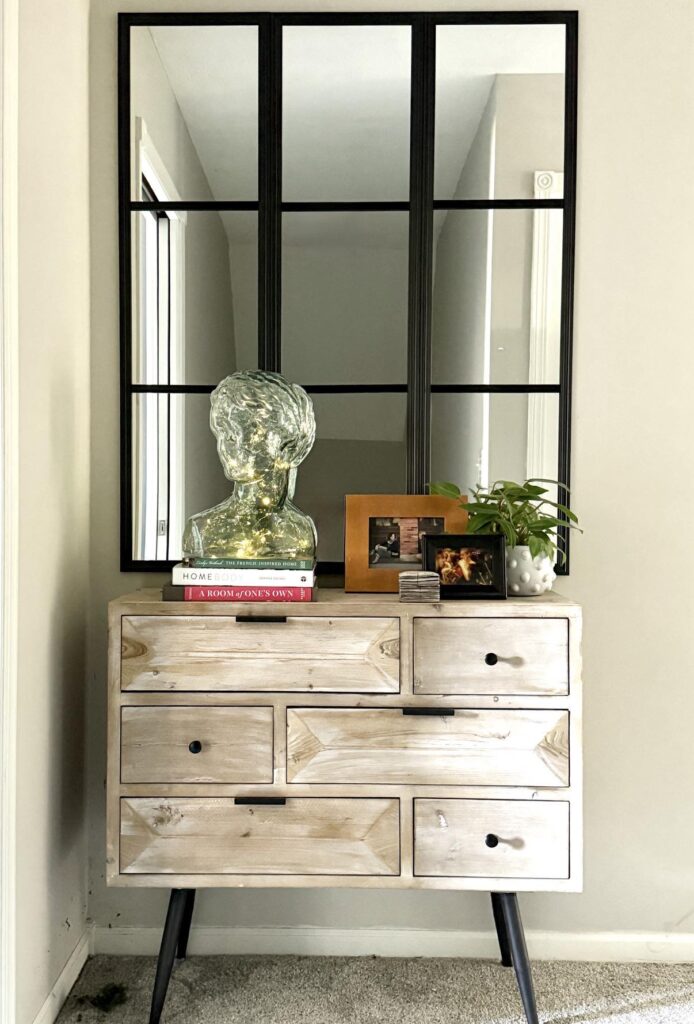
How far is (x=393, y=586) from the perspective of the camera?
5.71 ft

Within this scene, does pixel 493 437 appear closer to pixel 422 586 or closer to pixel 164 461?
pixel 422 586

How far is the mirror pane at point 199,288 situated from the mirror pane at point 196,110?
71 millimetres

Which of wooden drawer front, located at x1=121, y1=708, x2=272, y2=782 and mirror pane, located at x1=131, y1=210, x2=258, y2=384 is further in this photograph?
mirror pane, located at x1=131, y1=210, x2=258, y2=384

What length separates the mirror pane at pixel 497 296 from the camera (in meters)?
1.90

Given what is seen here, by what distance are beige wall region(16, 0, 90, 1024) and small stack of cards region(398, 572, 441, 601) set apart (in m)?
0.71

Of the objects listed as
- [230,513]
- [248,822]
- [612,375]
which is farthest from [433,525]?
[248,822]

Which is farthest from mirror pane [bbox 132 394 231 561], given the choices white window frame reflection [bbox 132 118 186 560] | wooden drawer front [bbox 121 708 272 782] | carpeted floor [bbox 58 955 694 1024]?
carpeted floor [bbox 58 955 694 1024]

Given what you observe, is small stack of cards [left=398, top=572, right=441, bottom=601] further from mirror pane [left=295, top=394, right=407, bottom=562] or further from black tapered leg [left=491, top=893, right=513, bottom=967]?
black tapered leg [left=491, top=893, right=513, bottom=967]

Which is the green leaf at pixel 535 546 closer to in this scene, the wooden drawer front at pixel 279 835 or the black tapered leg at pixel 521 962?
A: the wooden drawer front at pixel 279 835

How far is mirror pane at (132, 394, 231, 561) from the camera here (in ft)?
6.29

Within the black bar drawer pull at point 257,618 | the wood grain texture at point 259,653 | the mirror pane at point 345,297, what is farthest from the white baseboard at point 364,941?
the mirror pane at point 345,297

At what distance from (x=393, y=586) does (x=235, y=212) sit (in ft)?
3.08

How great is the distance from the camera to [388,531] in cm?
175

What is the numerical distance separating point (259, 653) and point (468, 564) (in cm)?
44
